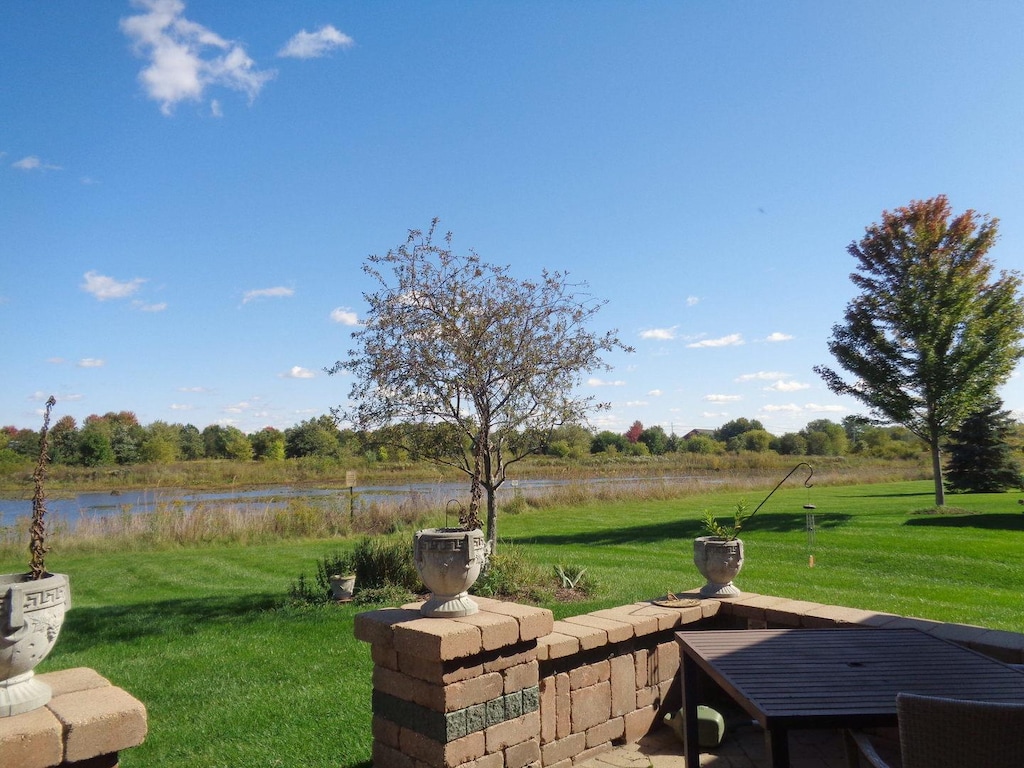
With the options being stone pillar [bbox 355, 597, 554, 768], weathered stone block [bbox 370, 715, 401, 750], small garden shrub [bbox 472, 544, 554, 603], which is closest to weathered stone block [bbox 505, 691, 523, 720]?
stone pillar [bbox 355, 597, 554, 768]

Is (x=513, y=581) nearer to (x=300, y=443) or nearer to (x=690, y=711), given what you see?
(x=690, y=711)

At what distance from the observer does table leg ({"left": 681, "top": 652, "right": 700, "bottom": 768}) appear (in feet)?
10.6

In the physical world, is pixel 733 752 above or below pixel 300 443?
below

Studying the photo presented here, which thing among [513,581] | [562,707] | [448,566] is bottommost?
[513,581]

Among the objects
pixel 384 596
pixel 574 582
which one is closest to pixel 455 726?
pixel 384 596

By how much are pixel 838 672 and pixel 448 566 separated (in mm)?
1662

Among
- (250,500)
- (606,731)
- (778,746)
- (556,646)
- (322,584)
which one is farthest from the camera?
(250,500)

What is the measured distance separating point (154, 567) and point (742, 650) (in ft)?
35.7

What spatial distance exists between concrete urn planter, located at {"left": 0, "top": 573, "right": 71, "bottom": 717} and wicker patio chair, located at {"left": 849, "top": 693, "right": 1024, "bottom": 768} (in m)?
2.36

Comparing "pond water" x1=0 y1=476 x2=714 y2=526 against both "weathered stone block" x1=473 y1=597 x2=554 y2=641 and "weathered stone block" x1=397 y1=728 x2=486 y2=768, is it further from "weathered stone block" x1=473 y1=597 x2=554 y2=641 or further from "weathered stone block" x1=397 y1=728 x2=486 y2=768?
"weathered stone block" x1=473 y1=597 x2=554 y2=641

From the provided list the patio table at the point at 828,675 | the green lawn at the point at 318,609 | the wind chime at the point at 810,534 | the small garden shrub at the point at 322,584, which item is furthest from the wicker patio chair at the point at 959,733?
the small garden shrub at the point at 322,584

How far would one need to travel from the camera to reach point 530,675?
3.25 metres

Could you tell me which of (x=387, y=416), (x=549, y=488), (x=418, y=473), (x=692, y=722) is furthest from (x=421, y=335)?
(x=418, y=473)

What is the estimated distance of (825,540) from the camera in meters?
12.0
